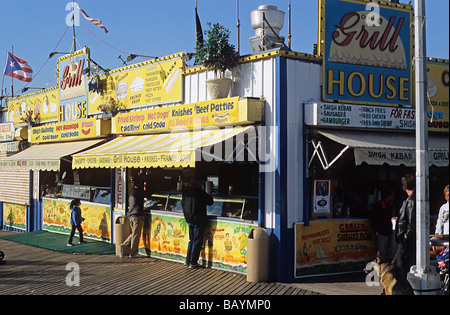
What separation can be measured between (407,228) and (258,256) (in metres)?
2.56

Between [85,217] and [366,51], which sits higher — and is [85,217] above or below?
below

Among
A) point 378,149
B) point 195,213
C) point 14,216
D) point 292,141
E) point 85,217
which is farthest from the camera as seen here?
point 14,216

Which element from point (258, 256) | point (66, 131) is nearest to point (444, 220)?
point (258, 256)

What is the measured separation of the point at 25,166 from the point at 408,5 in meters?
10.9

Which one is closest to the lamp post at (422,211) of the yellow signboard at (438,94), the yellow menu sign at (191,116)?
the yellow menu sign at (191,116)

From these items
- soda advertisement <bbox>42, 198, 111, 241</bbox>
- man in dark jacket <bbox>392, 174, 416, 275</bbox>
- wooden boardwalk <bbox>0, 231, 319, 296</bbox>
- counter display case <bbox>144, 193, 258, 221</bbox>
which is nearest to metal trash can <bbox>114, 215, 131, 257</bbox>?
wooden boardwalk <bbox>0, 231, 319, 296</bbox>

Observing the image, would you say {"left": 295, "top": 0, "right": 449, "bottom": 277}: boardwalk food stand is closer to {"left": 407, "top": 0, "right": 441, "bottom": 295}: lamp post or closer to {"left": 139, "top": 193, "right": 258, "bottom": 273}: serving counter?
{"left": 139, "top": 193, "right": 258, "bottom": 273}: serving counter

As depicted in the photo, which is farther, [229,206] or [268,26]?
[268,26]

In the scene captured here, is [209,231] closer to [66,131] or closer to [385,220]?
[385,220]

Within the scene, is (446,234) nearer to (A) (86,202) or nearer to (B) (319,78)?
(B) (319,78)

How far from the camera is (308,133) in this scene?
9859mm

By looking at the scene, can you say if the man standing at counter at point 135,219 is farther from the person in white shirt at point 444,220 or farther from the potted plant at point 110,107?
the person in white shirt at point 444,220

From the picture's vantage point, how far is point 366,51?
34.4 feet

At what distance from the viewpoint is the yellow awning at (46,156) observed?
1421 cm
